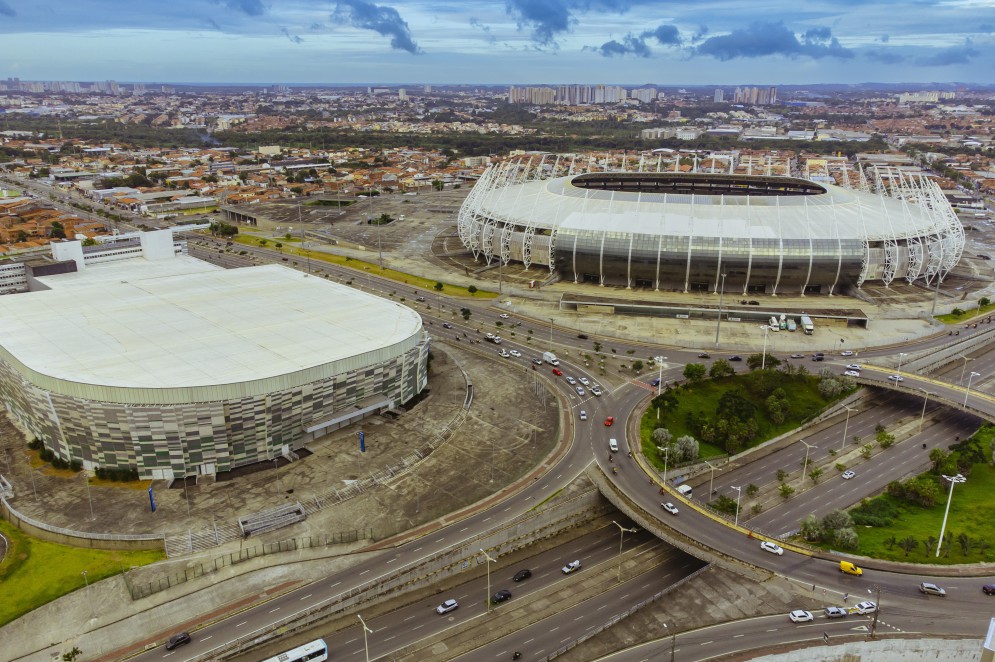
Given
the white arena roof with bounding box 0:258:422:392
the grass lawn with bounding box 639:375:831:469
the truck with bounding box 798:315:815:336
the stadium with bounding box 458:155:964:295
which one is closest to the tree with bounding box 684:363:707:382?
the grass lawn with bounding box 639:375:831:469

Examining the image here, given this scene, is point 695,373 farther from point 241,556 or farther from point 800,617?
point 241,556

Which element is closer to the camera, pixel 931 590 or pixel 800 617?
pixel 800 617

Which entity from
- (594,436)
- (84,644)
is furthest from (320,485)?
(594,436)

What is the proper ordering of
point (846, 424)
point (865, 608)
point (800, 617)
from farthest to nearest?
point (846, 424) < point (865, 608) < point (800, 617)

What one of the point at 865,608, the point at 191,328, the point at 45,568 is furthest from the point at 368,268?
the point at 865,608

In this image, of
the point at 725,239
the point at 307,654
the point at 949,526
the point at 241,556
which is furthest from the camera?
the point at 725,239

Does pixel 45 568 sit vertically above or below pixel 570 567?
above

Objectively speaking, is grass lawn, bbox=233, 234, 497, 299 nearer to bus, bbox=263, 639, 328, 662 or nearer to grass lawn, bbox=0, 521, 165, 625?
grass lawn, bbox=0, 521, 165, 625
